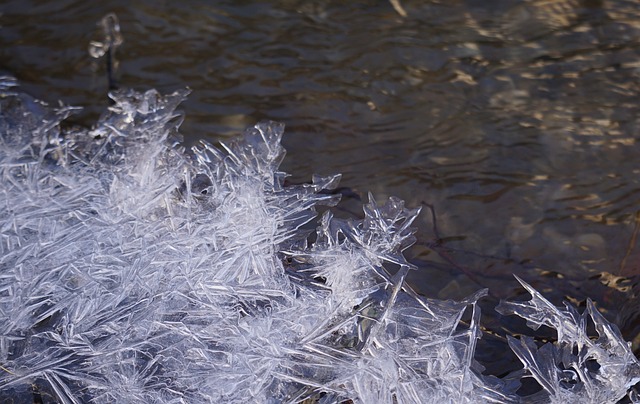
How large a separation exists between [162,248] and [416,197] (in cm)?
73

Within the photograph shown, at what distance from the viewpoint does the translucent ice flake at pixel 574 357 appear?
5.46 feet

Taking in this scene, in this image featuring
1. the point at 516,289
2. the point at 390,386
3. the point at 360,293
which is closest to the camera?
the point at 390,386

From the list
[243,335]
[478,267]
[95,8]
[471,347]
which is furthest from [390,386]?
[95,8]

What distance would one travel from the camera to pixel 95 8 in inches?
97.3

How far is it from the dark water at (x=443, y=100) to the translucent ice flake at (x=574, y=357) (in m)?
0.13

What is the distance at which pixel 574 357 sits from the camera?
5.67 feet

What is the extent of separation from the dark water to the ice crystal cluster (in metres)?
0.16

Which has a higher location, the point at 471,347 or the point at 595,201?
the point at 595,201

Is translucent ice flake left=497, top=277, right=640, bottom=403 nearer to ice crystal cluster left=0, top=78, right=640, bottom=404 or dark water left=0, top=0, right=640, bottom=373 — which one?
ice crystal cluster left=0, top=78, right=640, bottom=404

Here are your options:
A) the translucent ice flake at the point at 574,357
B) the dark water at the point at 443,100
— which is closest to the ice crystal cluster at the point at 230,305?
the translucent ice flake at the point at 574,357

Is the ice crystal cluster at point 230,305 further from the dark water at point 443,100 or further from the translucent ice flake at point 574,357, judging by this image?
the dark water at point 443,100

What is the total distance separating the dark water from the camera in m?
2.00

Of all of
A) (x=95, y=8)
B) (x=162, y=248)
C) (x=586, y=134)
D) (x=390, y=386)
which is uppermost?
(x=95, y=8)

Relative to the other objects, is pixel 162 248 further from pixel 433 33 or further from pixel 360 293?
pixel 433 33
